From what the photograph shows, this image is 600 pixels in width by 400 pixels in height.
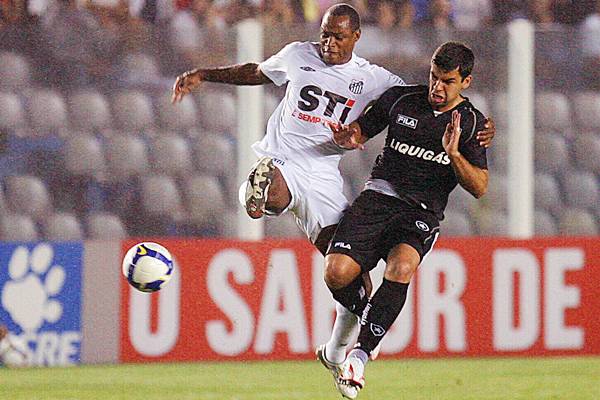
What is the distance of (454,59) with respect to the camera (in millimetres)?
7062

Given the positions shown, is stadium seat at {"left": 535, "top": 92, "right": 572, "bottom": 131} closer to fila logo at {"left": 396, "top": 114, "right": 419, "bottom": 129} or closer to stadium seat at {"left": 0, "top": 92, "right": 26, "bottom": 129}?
fila logo at {"left": 396, "top": 114, "right": 419, "bottom": 129}

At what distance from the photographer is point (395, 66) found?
1070 cm

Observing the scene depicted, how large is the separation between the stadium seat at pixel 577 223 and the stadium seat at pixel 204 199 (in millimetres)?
2621

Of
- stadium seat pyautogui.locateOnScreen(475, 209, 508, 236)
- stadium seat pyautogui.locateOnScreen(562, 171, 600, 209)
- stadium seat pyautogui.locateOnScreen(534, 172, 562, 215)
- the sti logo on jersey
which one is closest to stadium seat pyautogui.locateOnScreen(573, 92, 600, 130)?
stadium seat pyautogui.locateOnScreen(562, 171, 600, 209)

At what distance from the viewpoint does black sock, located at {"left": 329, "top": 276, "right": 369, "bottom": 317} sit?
24.8 ft

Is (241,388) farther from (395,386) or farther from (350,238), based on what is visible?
(350,238)

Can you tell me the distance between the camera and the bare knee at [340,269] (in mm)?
7344

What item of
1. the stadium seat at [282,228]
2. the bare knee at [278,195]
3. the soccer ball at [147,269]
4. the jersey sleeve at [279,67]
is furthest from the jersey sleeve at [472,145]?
the stadium seat at [282,228]

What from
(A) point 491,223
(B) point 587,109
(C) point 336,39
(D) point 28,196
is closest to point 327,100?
(C) point 336,39

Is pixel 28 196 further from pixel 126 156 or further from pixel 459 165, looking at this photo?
pixel 459 165

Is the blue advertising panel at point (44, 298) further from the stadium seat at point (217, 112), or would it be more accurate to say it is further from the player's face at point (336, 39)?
the player's face at point (336, 39)

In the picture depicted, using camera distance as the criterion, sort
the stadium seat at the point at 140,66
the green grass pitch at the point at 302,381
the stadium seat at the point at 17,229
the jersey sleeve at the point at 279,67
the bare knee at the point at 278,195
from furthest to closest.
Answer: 1. the stadium seat at the point at 140,66
2. the stadium seat at the point at 17,229
3. the green grass pitch at the point at 302,381
4. the jersey sleeve at the point at 279,67
5. the bare knee at the point at 278,195


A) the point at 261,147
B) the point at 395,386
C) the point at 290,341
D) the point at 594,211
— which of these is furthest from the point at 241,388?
the point at 594,211

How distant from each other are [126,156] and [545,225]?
323 centimetres
